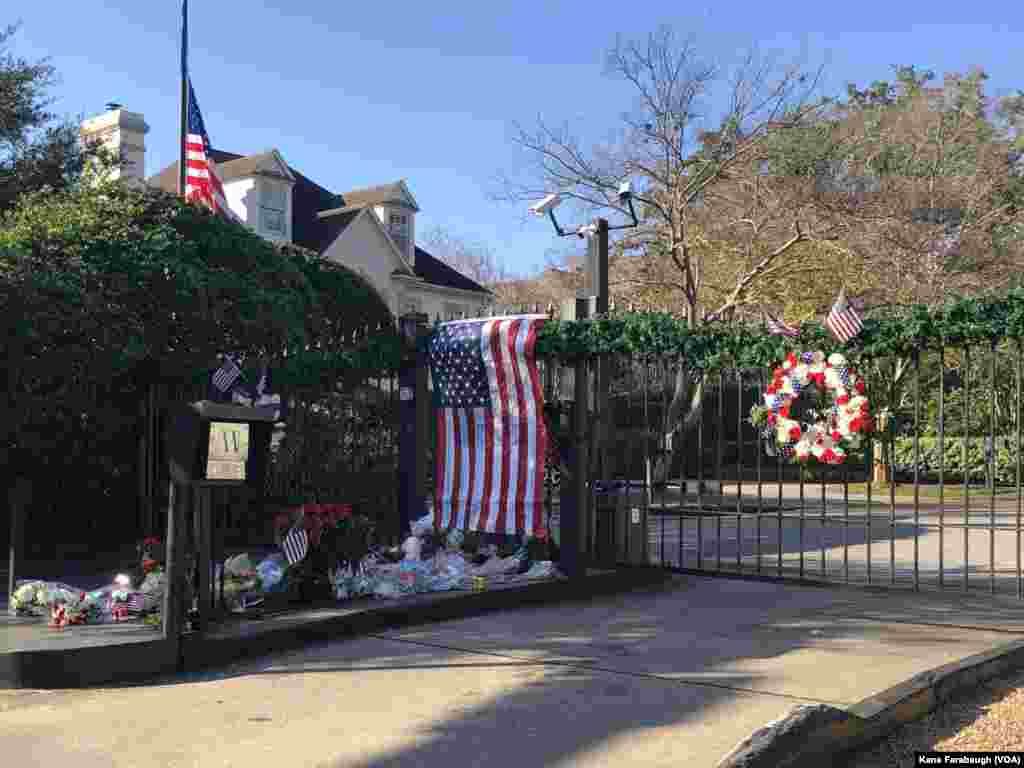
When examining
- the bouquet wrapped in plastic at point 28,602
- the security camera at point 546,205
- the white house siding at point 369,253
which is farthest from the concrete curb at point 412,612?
the white house siding at point 369,253

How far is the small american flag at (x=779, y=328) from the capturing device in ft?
30.4

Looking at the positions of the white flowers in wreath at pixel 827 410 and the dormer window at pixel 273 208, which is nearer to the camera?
the white flowers in wreath at pixel 827 410

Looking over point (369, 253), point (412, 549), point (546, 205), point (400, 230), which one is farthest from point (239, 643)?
point (400, 230)

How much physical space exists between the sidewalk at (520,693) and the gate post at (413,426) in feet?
7.87

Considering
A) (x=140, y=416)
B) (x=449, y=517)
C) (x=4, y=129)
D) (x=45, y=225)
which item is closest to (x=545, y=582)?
(x=449, y=517)

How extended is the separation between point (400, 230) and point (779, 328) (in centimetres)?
2657

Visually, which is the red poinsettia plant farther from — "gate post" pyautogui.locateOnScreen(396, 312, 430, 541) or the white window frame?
the white window frame

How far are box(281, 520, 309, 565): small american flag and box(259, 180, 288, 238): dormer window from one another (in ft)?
75.3

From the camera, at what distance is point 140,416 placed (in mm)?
11000

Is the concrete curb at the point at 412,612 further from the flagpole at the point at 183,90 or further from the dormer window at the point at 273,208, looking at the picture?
the dormer window at the point at 273,208

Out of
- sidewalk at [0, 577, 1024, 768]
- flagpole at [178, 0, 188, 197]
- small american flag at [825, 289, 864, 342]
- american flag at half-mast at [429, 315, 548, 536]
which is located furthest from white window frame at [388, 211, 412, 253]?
sidewalk at [0, 577, 1024, 768]

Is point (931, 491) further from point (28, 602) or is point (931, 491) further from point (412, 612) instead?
point (28, 602)

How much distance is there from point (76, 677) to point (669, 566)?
20.0 ft

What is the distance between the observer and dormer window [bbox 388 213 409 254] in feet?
113
